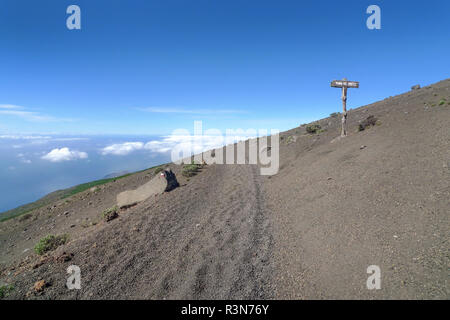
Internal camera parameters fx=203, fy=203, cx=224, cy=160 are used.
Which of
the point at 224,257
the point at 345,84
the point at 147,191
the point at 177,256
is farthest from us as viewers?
the point at 345,84

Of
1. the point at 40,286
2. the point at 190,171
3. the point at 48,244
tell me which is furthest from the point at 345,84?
the point at 48,244

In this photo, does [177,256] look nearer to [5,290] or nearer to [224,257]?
[224,257]

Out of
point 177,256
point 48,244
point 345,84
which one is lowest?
point 48,244

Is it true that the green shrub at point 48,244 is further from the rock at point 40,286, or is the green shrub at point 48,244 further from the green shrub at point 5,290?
the rock at point 40,286

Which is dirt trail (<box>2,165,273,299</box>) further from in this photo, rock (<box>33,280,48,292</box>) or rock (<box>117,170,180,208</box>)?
rock (<box>117,170,180,208</box>)

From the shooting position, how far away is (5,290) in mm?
4988

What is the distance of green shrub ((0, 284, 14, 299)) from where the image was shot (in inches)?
189

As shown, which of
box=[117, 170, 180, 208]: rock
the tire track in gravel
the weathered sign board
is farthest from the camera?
the weathered sign board

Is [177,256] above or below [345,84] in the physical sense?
below

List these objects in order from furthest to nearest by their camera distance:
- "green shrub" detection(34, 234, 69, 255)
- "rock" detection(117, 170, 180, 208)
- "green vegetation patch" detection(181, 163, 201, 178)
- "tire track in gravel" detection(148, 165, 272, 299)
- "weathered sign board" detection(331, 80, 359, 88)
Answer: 1. "green vegetation patch" detection(181, 163, 201, 178)
2. "weathered sign board" detection(331, 80, 359, 88)
3. "rock" detection(117, 170, 180, 208)
4. "green shrub" detection(34, 234, 69, 255)
5. "tire track in gravel" detection(148, 165, 272, 299)

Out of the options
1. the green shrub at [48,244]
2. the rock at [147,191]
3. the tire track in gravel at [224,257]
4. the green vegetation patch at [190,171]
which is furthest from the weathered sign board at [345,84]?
the green shrub at [48,244]

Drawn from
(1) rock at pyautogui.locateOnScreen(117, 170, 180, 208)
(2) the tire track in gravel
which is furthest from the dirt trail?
(1) rock at pyautogui.locateOnScreen(117, 170, 180, 208)

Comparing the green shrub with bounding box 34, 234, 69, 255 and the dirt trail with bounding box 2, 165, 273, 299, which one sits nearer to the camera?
the dirt trail with bounding box 2, 165, 273, 299
